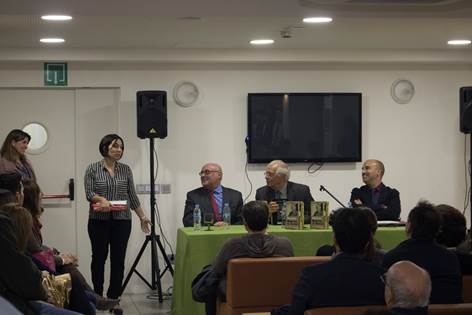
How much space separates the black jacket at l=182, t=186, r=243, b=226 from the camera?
7449 mm

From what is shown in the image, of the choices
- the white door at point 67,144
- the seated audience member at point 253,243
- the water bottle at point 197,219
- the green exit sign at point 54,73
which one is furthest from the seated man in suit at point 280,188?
the green exit sign at point 54,73

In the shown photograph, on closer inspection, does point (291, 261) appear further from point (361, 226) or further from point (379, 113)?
point (379, 113)

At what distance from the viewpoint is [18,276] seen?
4.09 metres

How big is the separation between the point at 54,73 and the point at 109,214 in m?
1.91

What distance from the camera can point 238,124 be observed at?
8.83 metres

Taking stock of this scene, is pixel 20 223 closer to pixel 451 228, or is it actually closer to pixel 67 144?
pixel 451 228

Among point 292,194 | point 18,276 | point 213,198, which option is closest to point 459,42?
point 292,194

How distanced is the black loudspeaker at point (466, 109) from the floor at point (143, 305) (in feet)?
11.1

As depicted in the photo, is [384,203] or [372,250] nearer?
[372,250]

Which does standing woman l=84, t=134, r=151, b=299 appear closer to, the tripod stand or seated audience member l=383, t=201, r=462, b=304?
the tripod stand

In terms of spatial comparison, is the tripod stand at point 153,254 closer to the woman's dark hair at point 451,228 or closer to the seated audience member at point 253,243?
the seated audience member at point 253,243

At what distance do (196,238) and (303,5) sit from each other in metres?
1.99

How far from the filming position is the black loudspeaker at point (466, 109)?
26.9 feet

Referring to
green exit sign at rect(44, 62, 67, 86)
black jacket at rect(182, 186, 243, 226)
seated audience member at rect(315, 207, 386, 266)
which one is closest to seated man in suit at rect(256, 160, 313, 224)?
black jacket at rect(182, 186, 243, 226)
